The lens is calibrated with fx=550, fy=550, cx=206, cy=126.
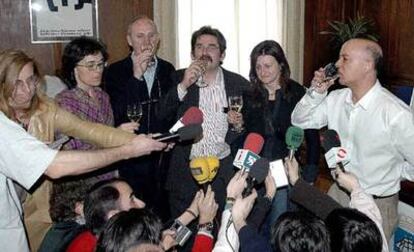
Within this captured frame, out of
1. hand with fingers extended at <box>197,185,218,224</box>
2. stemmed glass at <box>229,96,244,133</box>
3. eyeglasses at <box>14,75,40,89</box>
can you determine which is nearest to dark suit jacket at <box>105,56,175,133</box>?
stemmed glass at <box>229,96,244,133</box>

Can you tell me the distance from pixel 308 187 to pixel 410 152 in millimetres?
686

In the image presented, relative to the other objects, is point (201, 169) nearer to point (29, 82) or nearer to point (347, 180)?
point (347, 180)

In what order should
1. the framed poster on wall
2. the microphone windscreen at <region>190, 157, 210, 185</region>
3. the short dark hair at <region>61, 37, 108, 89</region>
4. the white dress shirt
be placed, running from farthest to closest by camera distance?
1. the framed poster on wall
2. the short dark hair at <region>61, 37, 108, 89</region>
3. the white dress shirt
4. the microphone windscreen at <region>190, 157, 210, 185</region>

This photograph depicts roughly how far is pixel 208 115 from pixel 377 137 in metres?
1.19

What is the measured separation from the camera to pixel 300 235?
1751 millimetres

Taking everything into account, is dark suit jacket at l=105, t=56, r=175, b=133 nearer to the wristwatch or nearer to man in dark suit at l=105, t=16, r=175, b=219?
man in dark suit at l=105, t=16, r=175, b=219

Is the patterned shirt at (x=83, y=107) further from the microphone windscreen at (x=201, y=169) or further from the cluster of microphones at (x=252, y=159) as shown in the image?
the microphone windscreen at (x=201, y=169)

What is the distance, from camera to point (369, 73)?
2.85 meters

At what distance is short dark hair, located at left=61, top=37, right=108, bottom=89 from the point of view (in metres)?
3.19

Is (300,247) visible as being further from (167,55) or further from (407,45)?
(407,45)

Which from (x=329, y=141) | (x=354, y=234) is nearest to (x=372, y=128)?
(x=329, y=141)

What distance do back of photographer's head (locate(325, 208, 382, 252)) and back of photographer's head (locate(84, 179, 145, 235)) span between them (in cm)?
80

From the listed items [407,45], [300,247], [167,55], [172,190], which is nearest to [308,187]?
[300,247]

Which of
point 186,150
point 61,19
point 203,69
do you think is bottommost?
point 186,150
